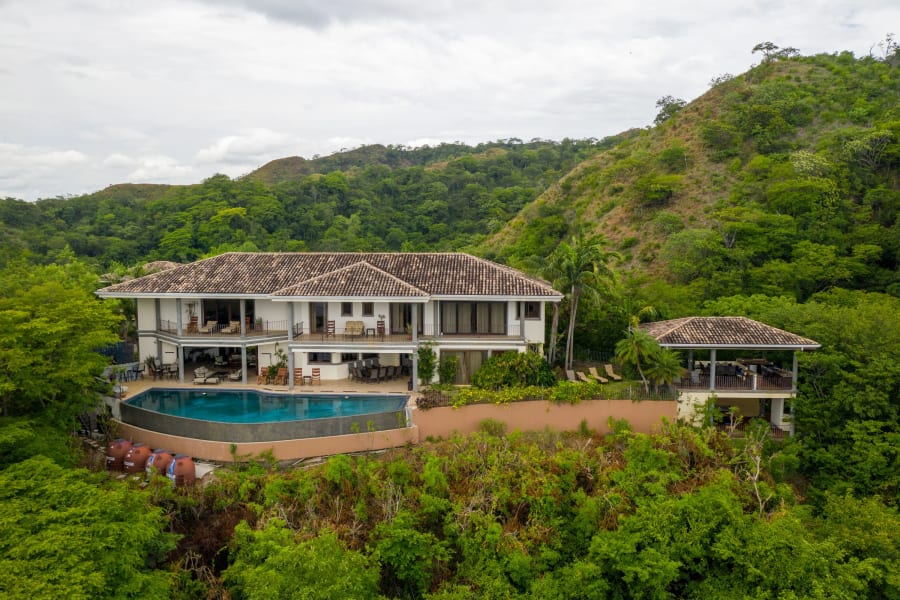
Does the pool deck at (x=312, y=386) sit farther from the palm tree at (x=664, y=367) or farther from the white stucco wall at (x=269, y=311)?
the palm tree at (x=664, y=367)

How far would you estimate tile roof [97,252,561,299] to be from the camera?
23.9 meters

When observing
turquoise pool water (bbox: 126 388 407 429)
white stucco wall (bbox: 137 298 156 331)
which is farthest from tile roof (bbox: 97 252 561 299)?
turquoise pool water (bbox: 126 388 407 429)

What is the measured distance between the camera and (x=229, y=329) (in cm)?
2556

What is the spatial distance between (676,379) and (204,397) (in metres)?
19.0

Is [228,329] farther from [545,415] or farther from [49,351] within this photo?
[545,415]

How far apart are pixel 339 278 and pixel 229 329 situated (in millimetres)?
5784

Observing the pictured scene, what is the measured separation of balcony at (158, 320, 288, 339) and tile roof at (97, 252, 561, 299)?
1.85 metres

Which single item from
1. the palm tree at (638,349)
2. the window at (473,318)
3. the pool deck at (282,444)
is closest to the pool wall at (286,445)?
the pool deck at (282,444)

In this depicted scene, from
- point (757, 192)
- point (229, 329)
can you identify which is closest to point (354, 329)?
point (229, 329)

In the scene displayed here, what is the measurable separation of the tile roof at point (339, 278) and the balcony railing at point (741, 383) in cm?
629

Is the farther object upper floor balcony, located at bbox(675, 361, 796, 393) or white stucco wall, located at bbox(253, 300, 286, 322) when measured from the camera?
white stucco wall, located at bbox(253, 300, 286, 322)

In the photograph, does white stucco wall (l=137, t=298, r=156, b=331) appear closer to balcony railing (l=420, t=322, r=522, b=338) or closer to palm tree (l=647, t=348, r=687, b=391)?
balcony railing (l=420, t=322, r=522, b=338)

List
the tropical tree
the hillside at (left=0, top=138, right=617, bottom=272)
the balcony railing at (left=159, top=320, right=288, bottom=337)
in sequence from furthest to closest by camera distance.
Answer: the hillside at (left=0, top=138, right=617, bottom=272) < the balcony railing at (left=159, top=320, right=288, bottom=337) < the tropical tree

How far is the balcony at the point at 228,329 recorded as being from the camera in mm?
25219
